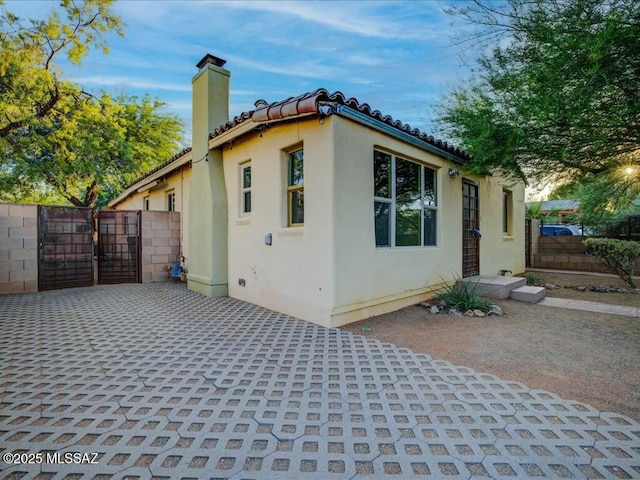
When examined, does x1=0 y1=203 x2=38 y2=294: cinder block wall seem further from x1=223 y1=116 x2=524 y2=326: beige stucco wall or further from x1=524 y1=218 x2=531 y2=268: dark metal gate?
x1=524 y1=218 x2=531 y2=268: dark metal gate

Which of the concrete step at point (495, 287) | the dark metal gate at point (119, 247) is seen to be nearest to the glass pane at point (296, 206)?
the concrete step at point (495, 287)

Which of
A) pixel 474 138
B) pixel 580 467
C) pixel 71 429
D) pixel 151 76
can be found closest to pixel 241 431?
pixel 71 429

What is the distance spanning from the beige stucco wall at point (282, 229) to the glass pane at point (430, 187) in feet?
9.85

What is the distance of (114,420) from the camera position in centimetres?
250

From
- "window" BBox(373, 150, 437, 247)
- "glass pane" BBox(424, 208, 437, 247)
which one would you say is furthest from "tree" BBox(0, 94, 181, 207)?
"glass pane" BBox(424, 208, 437, 247)

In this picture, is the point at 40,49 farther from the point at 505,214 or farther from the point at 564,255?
the point at 564,255

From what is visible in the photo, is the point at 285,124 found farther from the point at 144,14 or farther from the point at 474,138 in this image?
the point at 144,14

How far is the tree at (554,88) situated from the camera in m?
4.30

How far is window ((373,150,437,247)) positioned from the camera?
6004 mm

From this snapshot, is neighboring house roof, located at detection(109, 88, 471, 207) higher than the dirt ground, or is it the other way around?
neighboring house roof, located at detection(109, 88, 471, 207)

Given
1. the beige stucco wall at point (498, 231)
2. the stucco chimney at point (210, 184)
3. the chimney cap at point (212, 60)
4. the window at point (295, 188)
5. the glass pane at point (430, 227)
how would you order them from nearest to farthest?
the window at point (295, 188), the glass pane at point (430, 227), the stucco chimney at point (210, 184), the chimney cap at point (212, 60), the beige stucco wall at point (498, 231)

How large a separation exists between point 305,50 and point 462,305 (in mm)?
8290

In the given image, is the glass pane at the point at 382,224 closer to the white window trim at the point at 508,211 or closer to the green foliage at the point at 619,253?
the green foliage at the point at 619,253

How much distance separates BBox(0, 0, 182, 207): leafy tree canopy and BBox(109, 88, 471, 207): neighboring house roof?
24.7ft
